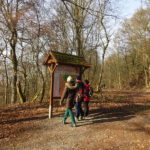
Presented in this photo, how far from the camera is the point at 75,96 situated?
8.15 m

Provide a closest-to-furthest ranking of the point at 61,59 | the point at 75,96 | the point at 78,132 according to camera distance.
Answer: the point at 78,132 → the point at 75,96 → the point at 61,59

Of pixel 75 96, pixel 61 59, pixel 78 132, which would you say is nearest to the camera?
pixel 78 132

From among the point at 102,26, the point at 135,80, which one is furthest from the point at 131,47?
the point at 102,26

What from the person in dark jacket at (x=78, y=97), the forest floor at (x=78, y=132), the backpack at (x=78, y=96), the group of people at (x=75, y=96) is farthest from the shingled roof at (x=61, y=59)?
the forest floor at (x=78, y=132)

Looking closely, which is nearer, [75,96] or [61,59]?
[75,96]

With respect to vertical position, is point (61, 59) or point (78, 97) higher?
point (61, 59)

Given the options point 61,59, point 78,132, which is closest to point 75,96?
point 78,132

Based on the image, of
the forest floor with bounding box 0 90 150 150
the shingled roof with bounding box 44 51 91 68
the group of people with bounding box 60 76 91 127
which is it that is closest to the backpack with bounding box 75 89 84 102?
the group of people with bounding box 60 76 91 127

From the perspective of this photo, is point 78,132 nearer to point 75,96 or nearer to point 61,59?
point 75,96

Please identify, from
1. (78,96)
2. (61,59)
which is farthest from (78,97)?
(61,59)

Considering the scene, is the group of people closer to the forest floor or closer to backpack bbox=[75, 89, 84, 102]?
backpack bbox=[75, 89, 84, 102]

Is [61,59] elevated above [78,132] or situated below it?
above

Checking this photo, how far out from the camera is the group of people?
7558 millimetres

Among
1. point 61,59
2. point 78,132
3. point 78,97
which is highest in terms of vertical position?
point 61,59
